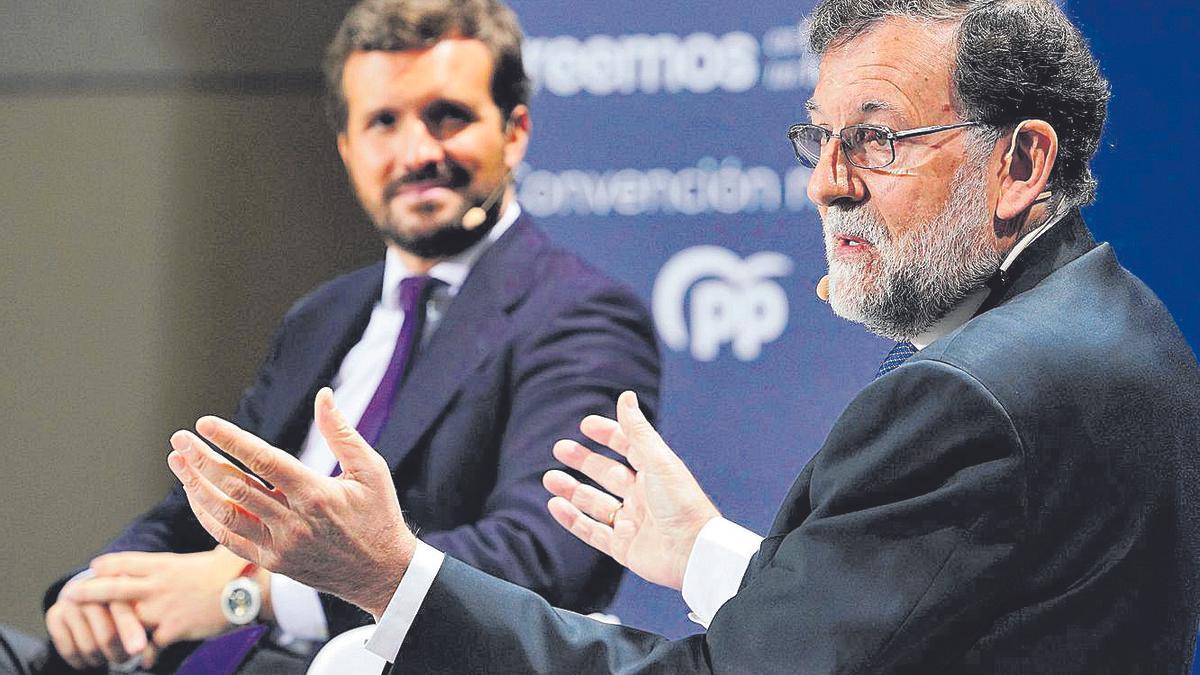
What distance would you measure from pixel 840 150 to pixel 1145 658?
28.8 inches

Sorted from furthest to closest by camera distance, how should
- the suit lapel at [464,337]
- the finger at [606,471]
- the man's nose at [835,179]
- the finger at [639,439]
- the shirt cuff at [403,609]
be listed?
the suit lapel at [464,337] → the finger at [606,471] → the finger at [639,439] → the man's nose at [835,179] → the shirt cuff at [403,609]

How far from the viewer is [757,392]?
10.5 feet

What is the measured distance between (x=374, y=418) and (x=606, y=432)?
47.2 inches

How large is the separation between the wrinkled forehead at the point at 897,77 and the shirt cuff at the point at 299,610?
1717 mm

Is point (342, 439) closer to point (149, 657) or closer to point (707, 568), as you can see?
point (707, 568)

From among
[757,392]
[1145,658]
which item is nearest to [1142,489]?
[1145,658]

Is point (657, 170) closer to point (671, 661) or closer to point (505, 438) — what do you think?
point (505, 438)

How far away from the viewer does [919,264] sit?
5.84 ft

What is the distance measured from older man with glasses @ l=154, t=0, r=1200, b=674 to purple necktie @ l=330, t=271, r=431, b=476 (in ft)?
4.75

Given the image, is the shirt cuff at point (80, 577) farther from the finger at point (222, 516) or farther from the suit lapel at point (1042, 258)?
the suit lapel at point (1042, 258)

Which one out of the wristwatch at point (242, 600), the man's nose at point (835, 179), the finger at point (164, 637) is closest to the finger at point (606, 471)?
the man's nose at point (835, 179)

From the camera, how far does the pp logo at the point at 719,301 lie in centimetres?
317

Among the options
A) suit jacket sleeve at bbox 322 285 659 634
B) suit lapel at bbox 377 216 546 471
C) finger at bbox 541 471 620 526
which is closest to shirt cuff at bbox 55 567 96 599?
suit jacket sleeve at bbox 322 285 659 634

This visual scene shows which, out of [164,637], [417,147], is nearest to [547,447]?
[417,147]
